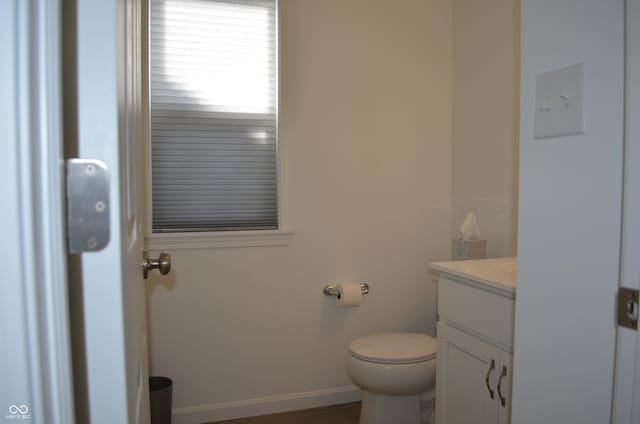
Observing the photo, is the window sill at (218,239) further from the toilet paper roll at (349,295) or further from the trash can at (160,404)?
the trash can at (160,404)

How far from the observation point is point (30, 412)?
449 millimetres

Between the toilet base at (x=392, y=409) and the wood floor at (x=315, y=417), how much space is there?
0.29m

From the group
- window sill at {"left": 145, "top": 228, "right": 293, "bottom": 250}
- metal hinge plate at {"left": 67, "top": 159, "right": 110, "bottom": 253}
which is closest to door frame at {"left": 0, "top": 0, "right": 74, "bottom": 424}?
metal hinge plate at {"left": 67, "top": 159, "right": 110, "bottom": 253}

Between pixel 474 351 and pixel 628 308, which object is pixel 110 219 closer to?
pixel 628 308

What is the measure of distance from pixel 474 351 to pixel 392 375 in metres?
0.57

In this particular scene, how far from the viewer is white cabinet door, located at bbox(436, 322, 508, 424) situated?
141 centimetres

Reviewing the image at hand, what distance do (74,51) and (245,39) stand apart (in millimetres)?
1957

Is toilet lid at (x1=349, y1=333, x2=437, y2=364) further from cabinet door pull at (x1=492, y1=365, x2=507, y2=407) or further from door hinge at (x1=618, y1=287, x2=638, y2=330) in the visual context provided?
door hinge at (x1=618, y1=287, x2=638, y2=330)

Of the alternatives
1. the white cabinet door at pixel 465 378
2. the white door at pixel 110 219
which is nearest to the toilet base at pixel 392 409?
the white cabinet door at pixel 465 378

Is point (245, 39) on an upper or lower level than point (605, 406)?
upper

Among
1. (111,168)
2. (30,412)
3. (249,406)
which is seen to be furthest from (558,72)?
(249,406)

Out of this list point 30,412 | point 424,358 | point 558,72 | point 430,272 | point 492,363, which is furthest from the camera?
point 430,272

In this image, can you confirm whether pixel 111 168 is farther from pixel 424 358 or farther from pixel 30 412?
pixel 424 358

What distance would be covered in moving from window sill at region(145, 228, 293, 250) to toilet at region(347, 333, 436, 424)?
0.66m
